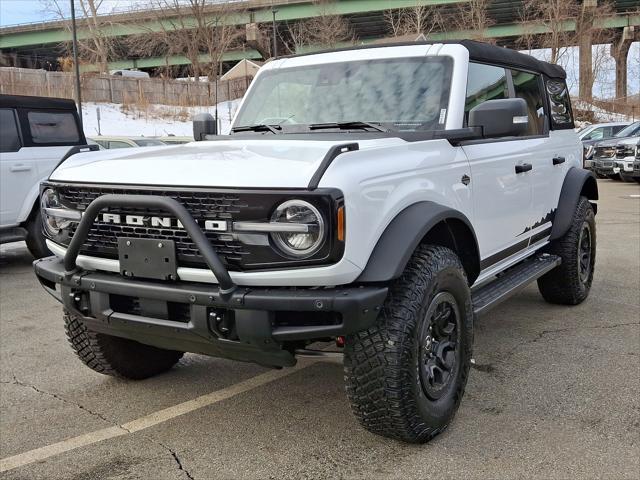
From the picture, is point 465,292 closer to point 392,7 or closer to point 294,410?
point 294,410

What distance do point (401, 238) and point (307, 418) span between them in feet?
4.03

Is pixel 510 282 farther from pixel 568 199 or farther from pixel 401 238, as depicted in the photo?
pixel 401 238

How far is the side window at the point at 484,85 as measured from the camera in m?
3.98

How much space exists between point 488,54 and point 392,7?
42.9 metres

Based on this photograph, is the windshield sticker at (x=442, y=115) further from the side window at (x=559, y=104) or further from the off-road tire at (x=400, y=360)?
the side window at (x=559, y=104)

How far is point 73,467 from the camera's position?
299 cm

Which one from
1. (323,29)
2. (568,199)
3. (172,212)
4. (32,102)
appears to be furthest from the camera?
(323,29)

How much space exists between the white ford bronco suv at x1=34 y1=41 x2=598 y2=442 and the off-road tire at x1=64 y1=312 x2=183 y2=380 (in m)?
0.01

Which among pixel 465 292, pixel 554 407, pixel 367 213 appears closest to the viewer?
pixel 367 213

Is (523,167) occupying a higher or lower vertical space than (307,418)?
higher

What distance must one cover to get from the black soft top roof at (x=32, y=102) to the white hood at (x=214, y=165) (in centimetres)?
483

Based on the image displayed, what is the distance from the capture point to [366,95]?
13.0 feet

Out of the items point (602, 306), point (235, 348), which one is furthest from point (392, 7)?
point (235, 348)

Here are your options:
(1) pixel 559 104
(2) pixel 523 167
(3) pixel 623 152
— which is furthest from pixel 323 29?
(2) pixel 523 167
